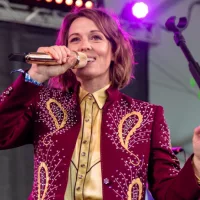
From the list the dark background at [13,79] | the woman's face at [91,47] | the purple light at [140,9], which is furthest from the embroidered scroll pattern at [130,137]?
the purple light at [140,9]

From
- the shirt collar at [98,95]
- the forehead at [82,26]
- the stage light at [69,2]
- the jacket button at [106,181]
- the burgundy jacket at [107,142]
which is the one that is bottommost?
the jacket button at [106,181]

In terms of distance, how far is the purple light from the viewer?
3424 mm

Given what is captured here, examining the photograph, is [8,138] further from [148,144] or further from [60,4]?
[60,4]

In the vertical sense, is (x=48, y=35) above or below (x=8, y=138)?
above

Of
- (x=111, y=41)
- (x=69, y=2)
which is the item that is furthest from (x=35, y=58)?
(x=69, y=2)

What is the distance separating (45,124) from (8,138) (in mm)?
122

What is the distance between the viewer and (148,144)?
146cm

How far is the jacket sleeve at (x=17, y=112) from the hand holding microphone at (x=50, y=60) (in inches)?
1.7

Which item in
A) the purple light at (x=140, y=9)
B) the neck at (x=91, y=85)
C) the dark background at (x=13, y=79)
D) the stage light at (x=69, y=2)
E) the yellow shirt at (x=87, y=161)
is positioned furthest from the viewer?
the purple light at (x=140, y=9)

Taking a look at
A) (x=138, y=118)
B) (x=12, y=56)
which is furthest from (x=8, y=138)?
(x=138, y=118)

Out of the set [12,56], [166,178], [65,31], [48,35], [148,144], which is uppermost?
[48,35]

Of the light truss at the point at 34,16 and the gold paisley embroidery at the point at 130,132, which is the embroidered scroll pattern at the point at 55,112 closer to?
the gold paisley embroidery at the point at 130,132

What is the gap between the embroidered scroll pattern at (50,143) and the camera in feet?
4.47

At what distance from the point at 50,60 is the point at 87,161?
328mm
